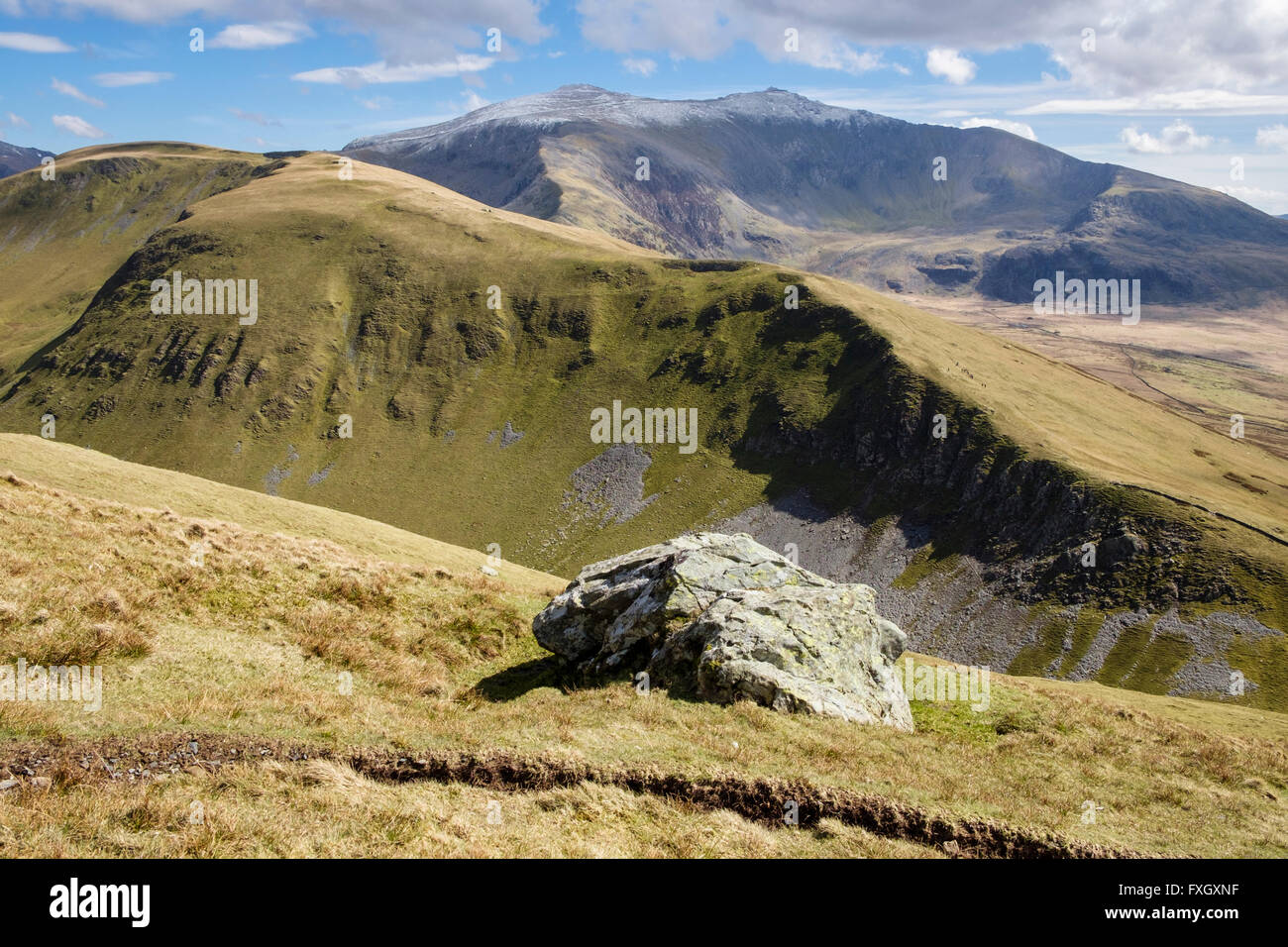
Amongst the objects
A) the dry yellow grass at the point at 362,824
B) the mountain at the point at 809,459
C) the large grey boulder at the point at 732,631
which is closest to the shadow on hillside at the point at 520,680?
the large grey boulder at the point at 732,631

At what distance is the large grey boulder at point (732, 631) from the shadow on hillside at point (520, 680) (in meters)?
1.06

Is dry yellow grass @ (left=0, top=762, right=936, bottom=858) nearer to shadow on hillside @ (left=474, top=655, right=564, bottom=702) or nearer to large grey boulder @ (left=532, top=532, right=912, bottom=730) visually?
large grey boulder @ (left=532, top=532, right=912, bottom=730)

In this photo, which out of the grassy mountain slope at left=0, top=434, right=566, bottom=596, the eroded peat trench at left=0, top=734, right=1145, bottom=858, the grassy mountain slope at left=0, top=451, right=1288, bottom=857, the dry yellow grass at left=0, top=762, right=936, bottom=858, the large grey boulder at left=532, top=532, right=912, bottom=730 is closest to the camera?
the dry yellow grass at left=0, top=762, right=936, bottom=858

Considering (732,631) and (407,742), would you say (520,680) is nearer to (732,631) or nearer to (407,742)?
(732,631)

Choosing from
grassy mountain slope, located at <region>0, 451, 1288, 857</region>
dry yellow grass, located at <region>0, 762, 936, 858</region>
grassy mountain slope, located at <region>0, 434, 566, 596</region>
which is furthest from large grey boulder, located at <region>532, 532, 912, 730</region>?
grassy mountain slope, located at <region>0, 434, 566, 596</region>

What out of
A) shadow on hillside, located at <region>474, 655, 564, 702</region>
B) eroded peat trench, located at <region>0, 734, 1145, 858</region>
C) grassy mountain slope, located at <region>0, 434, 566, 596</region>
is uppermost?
grassy mountain slope, located at <region>0, 434, 566, 596</region>

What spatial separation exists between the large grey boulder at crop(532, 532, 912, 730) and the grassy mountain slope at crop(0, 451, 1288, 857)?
139 cm

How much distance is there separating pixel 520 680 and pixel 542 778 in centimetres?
1043

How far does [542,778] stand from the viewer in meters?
17.5

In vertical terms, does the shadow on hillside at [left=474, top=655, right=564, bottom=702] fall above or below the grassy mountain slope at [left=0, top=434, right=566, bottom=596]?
below

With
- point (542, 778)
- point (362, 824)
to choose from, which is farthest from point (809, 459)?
point (362, 824)

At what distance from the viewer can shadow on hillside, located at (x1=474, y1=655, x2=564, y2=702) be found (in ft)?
85.1

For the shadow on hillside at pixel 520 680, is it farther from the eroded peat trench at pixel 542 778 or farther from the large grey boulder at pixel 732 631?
the eroded peat trench at pixel 542 778
